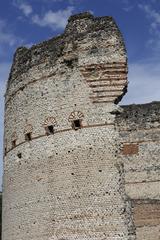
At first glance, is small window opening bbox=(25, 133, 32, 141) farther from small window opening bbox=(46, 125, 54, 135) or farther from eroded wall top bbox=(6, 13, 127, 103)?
eroded wall top bbox=(6, 13, 127, 103)

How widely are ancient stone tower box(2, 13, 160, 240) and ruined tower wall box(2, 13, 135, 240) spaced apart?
0.9 inches

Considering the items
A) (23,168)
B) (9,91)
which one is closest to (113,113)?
(23,168)

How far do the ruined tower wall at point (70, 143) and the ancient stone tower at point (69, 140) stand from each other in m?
0.02

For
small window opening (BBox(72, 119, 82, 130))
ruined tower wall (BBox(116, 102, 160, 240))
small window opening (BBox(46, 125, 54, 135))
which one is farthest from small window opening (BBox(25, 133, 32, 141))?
ruined tower wall (BBox(116, 102, 160, 240))

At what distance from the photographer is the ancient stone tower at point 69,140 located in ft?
34.9

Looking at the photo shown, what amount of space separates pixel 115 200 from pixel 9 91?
5.00m

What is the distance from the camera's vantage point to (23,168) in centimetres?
1211

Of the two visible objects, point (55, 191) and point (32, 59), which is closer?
point (55, 191)

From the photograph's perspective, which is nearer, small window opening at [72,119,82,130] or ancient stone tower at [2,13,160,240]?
ancient stone tower at [2,13,160,240]

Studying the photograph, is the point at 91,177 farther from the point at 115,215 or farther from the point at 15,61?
the point at 15,61

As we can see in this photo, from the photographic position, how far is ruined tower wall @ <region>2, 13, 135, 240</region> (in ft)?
34.9

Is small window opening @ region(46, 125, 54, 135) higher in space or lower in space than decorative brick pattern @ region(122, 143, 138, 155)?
lower

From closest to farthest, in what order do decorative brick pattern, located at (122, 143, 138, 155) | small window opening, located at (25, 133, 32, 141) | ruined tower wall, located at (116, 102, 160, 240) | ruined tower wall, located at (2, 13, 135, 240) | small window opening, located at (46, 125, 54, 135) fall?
ruined tower wall, located at (2, 13, 135, 240) < small window opening, located at (46, 125, 54, 135) < small window opening, located at (25, 133, 32, 141) < ruined tower wall, located at (116, 102, 160, 240) < decorative brick pattern, located at (122, 143, 138, 155)

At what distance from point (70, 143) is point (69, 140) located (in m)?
0.08
